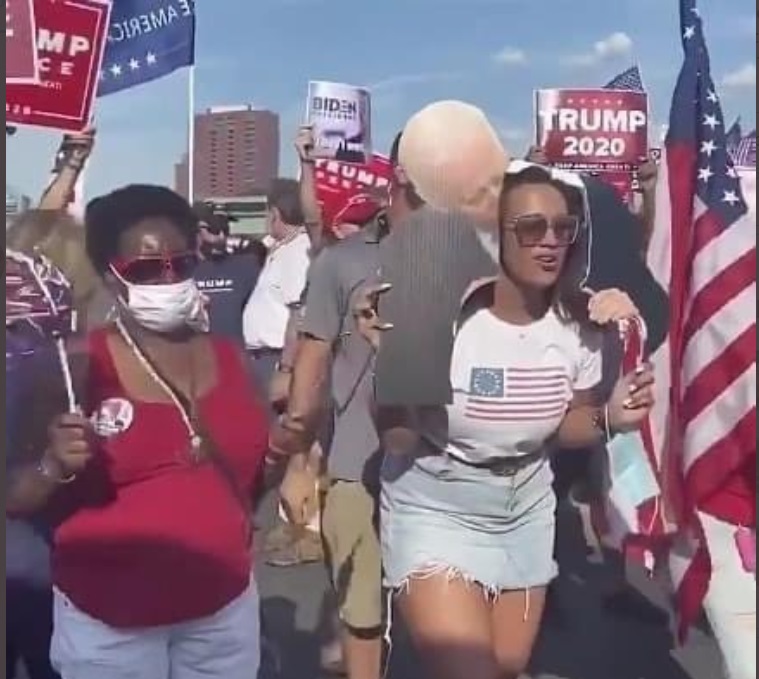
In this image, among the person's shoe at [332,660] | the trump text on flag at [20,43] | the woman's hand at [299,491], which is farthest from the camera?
the person's shoe at [332,660]

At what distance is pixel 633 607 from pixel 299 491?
760mm

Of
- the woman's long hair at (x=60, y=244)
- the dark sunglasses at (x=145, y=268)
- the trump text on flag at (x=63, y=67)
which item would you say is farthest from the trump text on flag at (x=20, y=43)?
the dark sunglasses at (x=145, y=268)

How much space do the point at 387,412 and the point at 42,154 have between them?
0.73 m

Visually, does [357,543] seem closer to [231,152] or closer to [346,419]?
[346,419]

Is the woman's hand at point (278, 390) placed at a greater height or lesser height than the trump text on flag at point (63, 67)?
lesser

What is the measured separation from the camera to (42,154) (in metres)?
3.22

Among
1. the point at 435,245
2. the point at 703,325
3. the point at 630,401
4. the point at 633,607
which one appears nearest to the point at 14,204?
the point at 435,245

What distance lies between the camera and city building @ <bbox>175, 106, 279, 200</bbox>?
3.25 m

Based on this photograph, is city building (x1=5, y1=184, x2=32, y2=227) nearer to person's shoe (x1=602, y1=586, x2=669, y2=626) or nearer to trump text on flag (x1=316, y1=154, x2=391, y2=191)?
trump text on flag (x1=316, y1=154, x2=391, y2=191)

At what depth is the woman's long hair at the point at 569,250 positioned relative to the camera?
3281mm

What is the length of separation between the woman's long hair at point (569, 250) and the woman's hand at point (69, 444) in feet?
2.57

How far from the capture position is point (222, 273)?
10.9 feet

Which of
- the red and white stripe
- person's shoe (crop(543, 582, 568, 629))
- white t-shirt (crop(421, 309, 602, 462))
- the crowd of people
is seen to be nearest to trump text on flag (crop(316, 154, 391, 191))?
the crowd of people

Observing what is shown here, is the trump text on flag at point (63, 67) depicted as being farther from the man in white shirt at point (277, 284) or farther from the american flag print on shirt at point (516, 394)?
the american flag print on shirt at point (516, 394)
